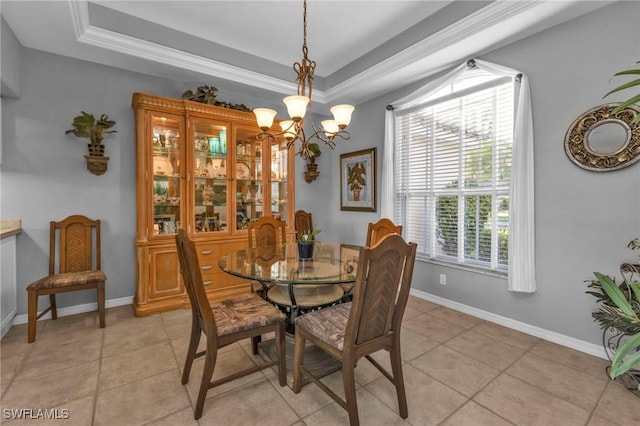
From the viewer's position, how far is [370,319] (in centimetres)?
157

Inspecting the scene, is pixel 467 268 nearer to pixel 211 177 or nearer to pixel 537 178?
pixel 537 178

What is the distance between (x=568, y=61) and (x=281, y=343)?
318 centimetres

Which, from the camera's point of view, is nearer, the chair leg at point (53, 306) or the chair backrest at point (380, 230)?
the chair backrest at point (380, 230)

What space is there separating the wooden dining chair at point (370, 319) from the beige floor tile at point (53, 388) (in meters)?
1.46

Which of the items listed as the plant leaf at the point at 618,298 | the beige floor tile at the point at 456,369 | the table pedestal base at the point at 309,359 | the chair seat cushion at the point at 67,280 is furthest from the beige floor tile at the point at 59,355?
the plant leaf at the point at 618,298

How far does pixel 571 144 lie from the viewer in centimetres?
241

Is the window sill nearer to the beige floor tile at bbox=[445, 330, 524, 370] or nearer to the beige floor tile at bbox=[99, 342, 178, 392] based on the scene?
the beige floor tile at bbox=[445, 330, 524, 370]

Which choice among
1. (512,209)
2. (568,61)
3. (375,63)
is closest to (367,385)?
(512,209)

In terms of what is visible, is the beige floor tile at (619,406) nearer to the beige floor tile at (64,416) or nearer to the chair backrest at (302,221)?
the beige floor tile at (64,416)

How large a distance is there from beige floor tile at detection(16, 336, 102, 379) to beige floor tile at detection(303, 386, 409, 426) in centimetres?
179

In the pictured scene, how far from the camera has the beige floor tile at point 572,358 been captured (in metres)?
2.13

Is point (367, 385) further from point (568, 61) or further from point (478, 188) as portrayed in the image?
point (568, 61)

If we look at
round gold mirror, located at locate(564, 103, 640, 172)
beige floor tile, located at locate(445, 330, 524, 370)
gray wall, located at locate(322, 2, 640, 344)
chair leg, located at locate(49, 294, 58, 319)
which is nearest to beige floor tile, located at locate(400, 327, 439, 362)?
beige floor tile, located at locate(445, 330, 524, 370)

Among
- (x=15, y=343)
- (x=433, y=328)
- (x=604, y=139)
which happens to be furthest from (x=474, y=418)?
(x=15, y=343)
